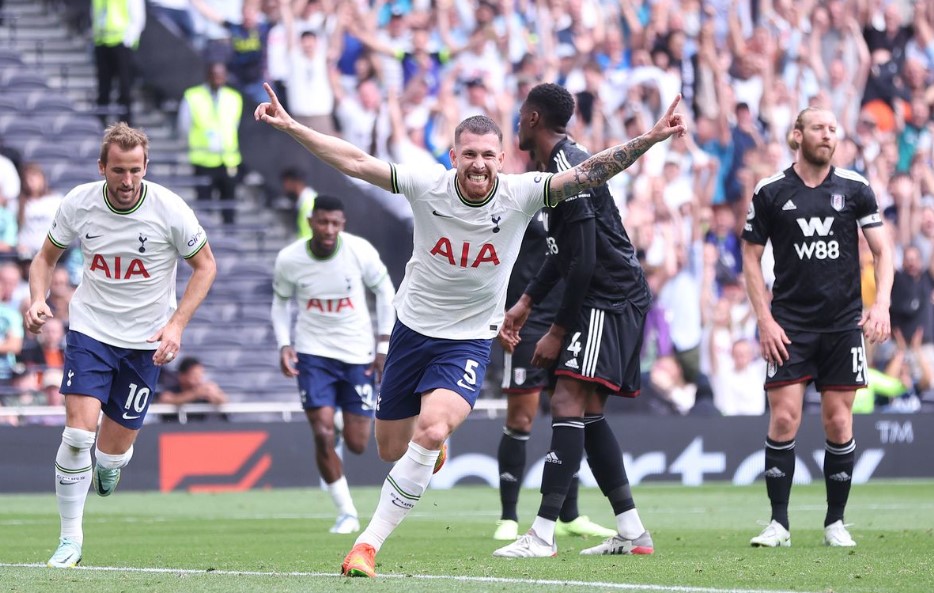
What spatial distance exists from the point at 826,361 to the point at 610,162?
2580 millimetres

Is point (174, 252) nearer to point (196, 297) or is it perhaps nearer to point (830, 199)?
point (196, 297)

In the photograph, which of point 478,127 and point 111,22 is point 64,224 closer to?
point 478,127

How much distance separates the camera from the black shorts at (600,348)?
9.05 meters

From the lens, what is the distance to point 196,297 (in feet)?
29.2

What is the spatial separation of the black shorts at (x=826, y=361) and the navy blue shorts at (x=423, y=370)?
2.28 metres

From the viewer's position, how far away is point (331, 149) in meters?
7.88

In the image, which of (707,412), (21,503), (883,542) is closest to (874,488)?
(707,412)

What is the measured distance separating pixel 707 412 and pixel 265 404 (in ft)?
17.7

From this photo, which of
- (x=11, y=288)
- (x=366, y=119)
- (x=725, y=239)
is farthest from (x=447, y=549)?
(x=725, y=239)

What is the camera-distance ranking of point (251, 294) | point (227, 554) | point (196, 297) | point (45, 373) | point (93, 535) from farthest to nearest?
point (251, 294) < point (45, 373) < point (93, 535) < point (227, 554) < point (196, 297)

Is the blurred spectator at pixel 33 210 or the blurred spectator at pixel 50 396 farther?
the blurred spectator at pixel 33 210

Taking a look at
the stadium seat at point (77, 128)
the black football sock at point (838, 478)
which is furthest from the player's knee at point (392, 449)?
the stadium seat at point (77, 128)

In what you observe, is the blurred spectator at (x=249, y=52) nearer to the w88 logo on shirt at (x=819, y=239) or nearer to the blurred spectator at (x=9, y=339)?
the blurred spectator at (x=9, y=339)

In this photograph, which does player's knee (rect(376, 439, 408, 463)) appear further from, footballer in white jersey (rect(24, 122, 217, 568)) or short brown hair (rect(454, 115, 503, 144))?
short brown hair (rect(454, 115, 503, 144))
